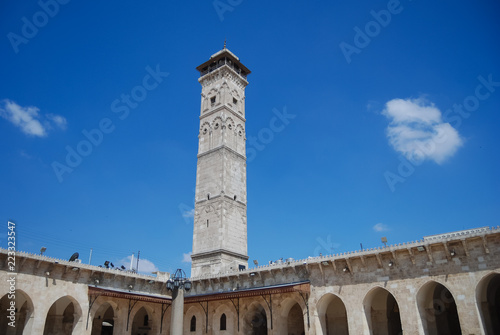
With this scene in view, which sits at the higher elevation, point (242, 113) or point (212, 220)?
point (242, 113)

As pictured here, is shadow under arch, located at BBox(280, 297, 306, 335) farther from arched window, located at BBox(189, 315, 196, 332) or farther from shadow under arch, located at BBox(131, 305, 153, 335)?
shadow under arch, located at BBox(131, 305, 153, 335)

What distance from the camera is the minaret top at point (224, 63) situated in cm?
3844

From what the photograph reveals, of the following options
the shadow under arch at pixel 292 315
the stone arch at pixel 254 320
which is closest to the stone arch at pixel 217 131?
the stone arch at pixel 254 320

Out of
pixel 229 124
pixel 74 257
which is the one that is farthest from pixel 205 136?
pixel 74 257

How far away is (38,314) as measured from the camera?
21.2 metres

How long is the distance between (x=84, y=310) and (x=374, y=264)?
18.3m

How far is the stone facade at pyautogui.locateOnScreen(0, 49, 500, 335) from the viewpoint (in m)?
18.5

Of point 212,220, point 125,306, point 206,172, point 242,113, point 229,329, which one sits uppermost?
point 242,113

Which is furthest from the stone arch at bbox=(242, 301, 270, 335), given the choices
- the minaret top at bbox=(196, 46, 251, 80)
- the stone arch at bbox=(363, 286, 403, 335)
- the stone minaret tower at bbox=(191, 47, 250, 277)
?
the minaret top at bbox=(196, 46, 251, 80)

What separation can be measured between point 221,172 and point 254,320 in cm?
1282

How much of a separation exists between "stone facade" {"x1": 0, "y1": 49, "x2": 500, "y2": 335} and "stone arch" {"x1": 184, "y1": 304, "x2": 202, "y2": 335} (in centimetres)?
8

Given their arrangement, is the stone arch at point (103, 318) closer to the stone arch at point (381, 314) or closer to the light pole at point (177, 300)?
the light pole at point (177, 300)

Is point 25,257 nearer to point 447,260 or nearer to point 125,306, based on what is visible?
point 125,306

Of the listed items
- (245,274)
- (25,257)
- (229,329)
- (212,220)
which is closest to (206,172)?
(212,220)
